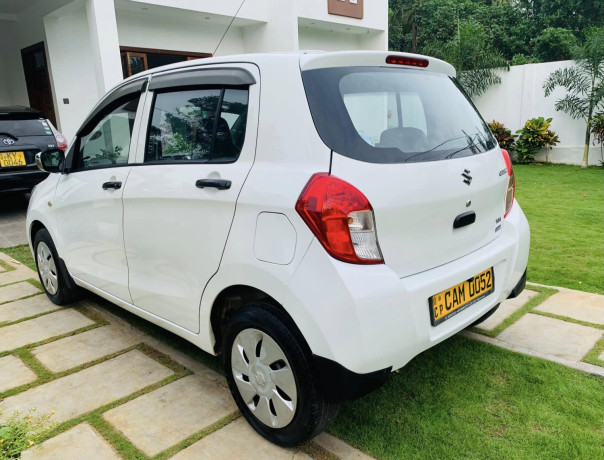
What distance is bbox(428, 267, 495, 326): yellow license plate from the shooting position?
1.99 meters

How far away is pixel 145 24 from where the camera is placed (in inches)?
414

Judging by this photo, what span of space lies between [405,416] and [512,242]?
1.04 metres

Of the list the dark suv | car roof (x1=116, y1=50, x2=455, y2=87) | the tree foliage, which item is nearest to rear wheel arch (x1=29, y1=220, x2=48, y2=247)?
car roof (x1=116, y1=50, x2=455, y2=87)

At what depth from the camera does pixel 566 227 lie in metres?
5.88

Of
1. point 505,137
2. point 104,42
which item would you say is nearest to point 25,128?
point 104,42

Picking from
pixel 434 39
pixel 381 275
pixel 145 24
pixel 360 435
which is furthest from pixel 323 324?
pixel 434 39

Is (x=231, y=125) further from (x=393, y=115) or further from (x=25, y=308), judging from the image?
(x=25, y=308)

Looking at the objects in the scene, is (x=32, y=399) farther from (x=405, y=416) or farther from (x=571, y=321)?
(x=571, y=321)

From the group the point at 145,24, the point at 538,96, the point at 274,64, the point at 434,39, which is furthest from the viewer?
the point at 434,39

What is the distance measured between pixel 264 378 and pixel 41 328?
220cm

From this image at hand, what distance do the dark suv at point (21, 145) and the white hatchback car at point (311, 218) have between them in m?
4.68

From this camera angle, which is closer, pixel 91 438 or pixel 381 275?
pixel 381 275

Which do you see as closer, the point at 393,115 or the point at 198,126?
the point at 393,115

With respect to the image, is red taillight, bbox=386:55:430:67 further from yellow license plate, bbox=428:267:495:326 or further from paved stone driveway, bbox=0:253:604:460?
paved stone driveway, bbox=0:253:604:460
